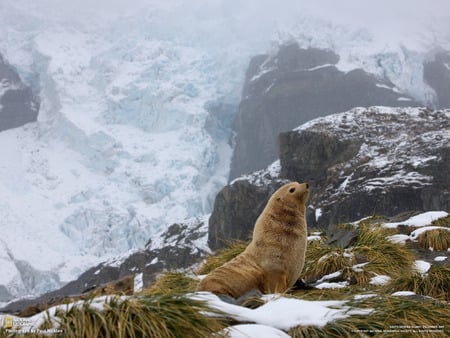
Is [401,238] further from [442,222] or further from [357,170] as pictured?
[357,170]

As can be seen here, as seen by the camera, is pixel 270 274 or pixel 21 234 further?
pixel 21 234

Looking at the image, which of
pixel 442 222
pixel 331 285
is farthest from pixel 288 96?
pixel 331 285

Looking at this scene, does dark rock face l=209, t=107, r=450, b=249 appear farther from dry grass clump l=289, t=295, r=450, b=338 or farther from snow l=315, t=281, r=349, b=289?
dry grass clump l=289, t=295, r=450, b=338

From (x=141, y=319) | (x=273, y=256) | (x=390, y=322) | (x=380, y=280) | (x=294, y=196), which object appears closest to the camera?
(x=141, y=319)

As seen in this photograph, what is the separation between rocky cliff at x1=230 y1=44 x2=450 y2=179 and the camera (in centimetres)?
10506

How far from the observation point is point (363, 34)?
105375 millimetres

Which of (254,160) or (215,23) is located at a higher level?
(215,23)

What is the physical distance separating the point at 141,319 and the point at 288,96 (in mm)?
108218

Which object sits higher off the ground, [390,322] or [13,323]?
[13,323]

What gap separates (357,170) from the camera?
39.1m

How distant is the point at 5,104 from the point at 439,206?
4322 inches

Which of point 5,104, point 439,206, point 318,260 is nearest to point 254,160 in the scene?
point 5,104

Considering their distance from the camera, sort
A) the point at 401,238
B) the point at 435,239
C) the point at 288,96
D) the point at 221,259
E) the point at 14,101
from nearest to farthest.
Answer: the point at 221,259 → the point at 435,239 → the point at 401,238 → the point at 288,96 → the point at 14,101

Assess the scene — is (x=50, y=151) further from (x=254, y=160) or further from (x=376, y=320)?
(x=376, y=320)
